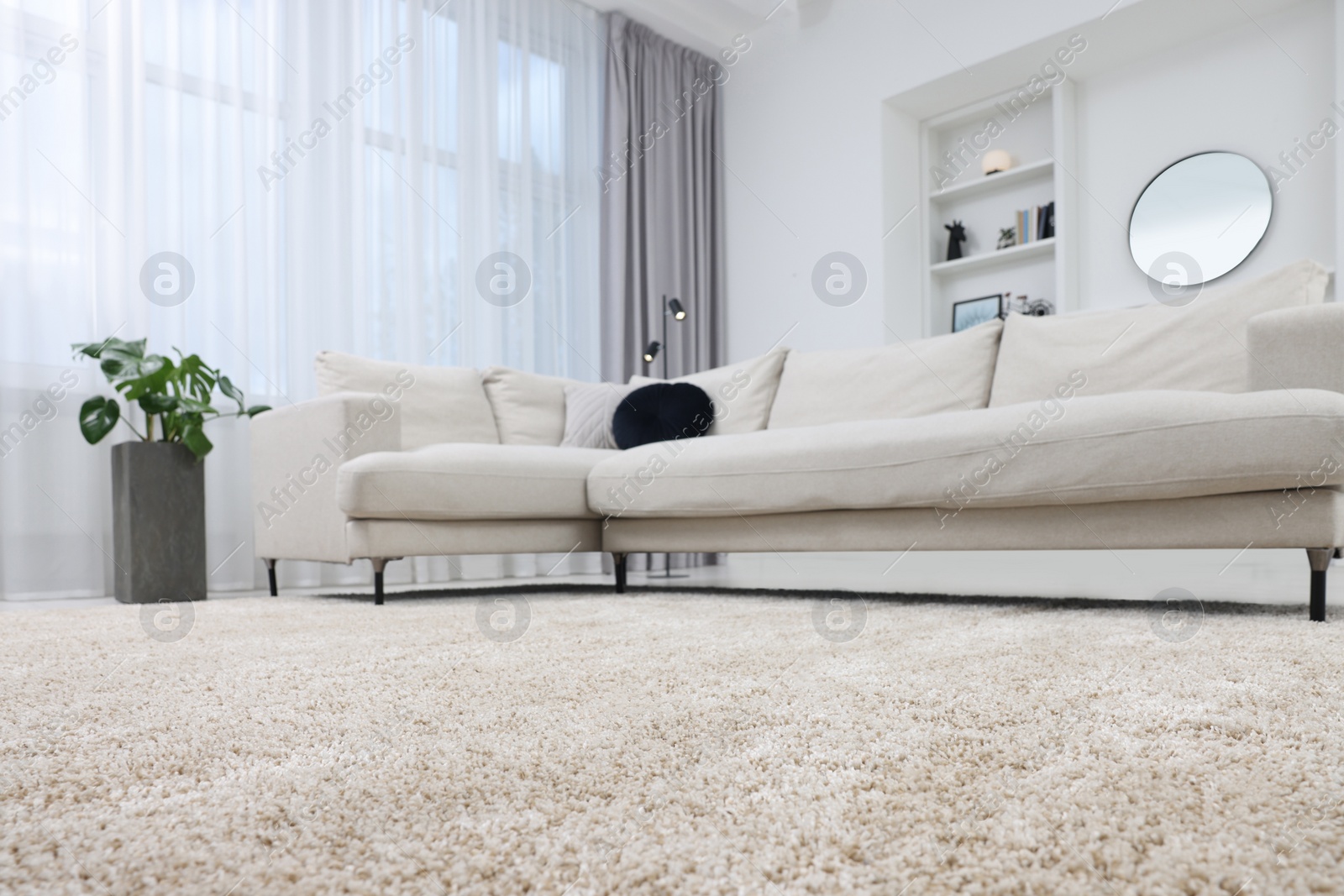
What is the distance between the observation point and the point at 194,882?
1.47ft

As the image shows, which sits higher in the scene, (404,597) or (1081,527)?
(1081,527)

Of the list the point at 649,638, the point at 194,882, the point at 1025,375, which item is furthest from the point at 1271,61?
the point at 194,882

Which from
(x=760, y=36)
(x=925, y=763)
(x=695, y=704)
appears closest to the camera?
(x=925, y=763)

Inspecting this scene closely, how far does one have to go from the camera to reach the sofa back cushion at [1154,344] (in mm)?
2145

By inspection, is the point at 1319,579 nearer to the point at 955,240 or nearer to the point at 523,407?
the point at 523,407

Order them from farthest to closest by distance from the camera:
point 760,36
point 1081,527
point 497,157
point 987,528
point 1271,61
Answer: point 760,36 → point 497,157 → point 1271,61 → point 987,528 → point 1081,527

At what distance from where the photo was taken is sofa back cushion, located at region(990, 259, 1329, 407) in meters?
2.14

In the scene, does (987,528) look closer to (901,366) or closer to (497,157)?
(901,366)

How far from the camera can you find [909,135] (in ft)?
15.8

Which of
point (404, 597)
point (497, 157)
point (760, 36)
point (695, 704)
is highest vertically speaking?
point (760, 36)

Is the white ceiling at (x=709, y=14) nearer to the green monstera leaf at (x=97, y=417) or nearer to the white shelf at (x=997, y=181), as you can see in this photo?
the white shelf at (x=997, y=181)

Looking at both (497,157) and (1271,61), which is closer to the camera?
(1271,61)

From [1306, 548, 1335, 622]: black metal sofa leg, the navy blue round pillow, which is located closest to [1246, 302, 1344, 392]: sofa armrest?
[1306, 548, 1335, 622]: black metal sofa leg

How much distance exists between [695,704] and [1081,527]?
4.01 ft
